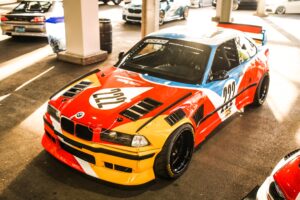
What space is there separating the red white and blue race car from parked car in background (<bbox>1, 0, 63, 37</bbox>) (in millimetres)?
6559

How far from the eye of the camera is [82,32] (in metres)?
8.57

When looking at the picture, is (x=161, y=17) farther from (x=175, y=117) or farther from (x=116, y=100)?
(x=175, y=117)

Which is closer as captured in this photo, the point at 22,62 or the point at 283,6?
the point at 22,62

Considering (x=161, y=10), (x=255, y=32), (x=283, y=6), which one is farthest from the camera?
(x=283, y=6)

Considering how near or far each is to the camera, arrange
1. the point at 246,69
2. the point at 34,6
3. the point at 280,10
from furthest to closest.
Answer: the point at 280,10 → the point at 34,6 → the point at 246,69

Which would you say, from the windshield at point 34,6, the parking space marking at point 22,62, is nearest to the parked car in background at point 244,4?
the windshield at point 34,6

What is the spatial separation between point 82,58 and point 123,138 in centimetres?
563

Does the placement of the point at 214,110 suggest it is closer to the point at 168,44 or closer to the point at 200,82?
the point at 200,82

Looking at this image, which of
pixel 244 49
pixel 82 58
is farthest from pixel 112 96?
pixel 82 58

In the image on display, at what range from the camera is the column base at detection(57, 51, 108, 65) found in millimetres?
8727

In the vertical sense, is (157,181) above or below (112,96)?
below

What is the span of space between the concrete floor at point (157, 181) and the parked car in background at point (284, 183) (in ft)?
2.79

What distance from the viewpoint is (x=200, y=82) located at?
4332 millimetres

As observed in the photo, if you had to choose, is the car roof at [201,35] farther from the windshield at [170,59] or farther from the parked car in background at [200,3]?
the parked car in background at [200,3]
